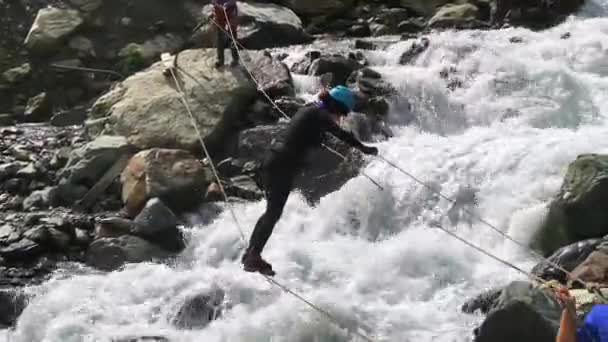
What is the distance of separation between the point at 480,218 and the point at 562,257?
2.06 m

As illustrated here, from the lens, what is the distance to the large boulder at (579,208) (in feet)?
32.7

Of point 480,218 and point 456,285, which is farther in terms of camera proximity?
point 480,218

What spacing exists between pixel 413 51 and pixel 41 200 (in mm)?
8279

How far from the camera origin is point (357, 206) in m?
12.3

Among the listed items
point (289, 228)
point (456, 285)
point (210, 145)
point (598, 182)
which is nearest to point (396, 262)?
point (456, 285)

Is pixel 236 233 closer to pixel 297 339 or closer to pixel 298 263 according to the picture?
pixel 298 263

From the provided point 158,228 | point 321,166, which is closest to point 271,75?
point 321,166

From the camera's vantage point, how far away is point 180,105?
14.5 m

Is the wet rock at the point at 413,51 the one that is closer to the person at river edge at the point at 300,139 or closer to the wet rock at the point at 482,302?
the wet rock at the point at 482,302

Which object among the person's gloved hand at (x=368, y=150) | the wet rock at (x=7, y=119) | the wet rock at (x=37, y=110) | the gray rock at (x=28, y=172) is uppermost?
the person's gloved hand at (x=368, y=150)

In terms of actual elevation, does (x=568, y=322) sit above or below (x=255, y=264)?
above

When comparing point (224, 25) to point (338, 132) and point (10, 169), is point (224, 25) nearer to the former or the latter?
point (10, 169)

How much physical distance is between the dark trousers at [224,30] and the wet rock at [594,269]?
836 cm

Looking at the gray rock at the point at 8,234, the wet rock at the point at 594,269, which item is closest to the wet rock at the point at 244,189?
the gray rock at the point at 8,234
